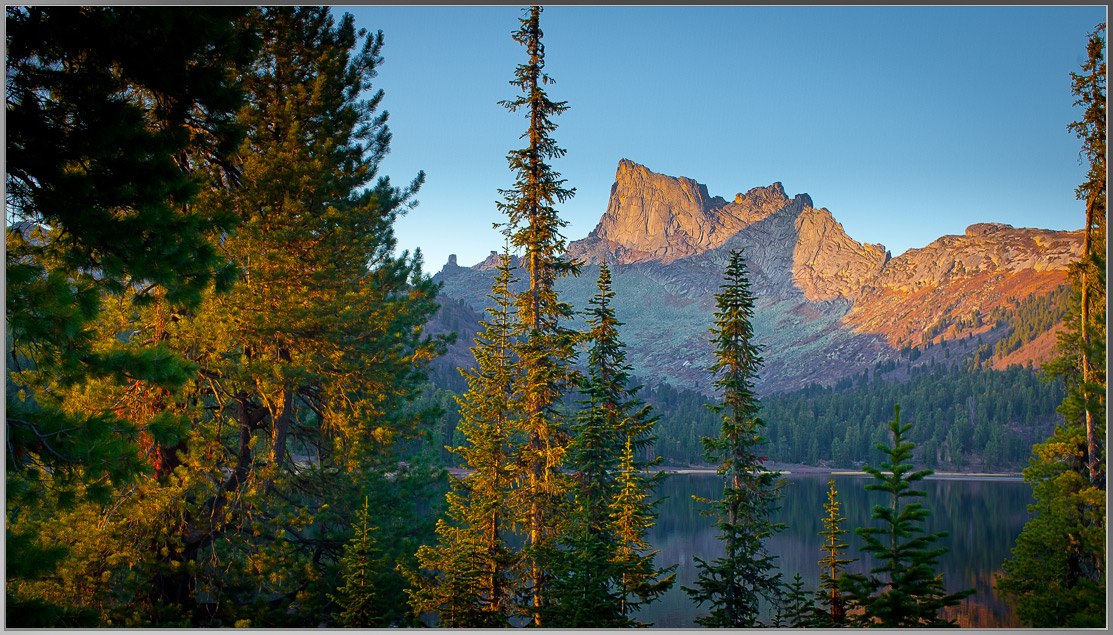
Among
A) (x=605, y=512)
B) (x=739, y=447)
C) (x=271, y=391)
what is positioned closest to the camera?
(x=271, y=391)

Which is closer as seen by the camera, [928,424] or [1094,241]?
[1094,241]

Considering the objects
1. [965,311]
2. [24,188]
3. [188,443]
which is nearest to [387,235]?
[188,443]

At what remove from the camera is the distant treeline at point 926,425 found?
269 feet

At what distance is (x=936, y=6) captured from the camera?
8.38 metres

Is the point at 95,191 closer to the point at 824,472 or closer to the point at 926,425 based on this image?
the point at 824,472

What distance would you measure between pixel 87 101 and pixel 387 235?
9.08 meters

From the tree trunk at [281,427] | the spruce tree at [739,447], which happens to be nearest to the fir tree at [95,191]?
the tree trunk at [281,427]

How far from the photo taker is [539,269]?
1100cm

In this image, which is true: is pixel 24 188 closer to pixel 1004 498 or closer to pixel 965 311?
pixel 1004 498

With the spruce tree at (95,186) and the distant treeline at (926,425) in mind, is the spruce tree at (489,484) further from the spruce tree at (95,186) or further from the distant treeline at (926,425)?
the distant treeline at (926,425)

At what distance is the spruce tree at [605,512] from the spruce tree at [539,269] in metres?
0.41

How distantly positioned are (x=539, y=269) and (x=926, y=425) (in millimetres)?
94854

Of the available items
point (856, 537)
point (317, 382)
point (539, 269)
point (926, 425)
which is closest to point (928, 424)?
point (926, 425)

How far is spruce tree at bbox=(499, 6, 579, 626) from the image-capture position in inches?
415
